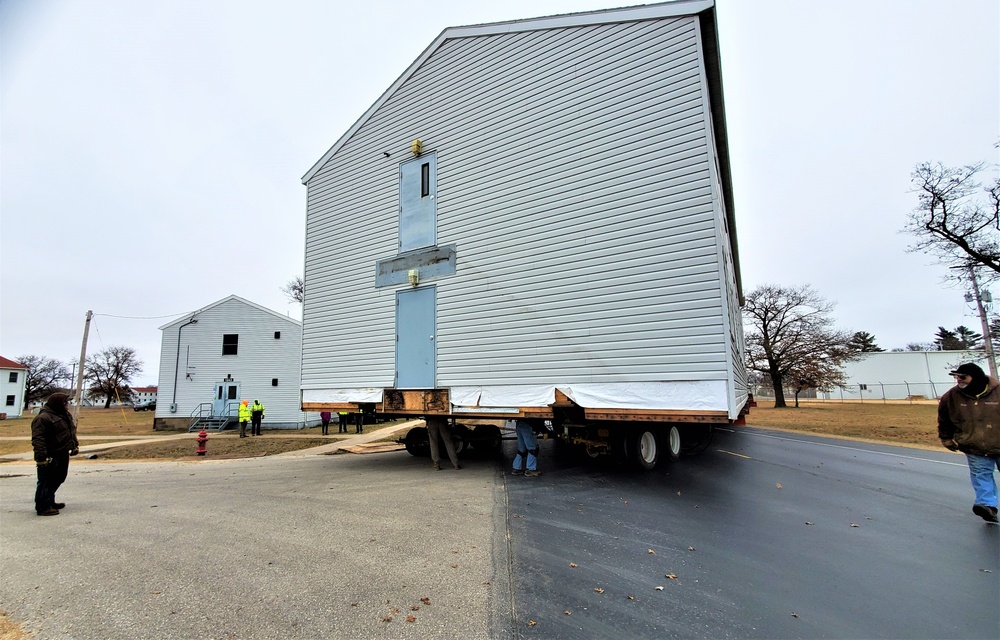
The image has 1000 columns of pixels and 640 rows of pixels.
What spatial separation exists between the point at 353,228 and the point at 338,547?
25.7 feet

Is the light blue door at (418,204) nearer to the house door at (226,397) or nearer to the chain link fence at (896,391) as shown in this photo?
the house door at (226,397)

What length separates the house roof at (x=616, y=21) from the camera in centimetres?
727

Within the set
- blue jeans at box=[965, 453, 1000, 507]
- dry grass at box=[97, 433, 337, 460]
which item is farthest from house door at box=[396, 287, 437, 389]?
blue jeans at box=[965, 453, 1000, 507]

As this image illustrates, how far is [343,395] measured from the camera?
32.9 ft

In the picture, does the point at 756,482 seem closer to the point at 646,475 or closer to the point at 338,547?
the point at 646,475

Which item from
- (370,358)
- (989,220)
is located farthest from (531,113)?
(989,220)

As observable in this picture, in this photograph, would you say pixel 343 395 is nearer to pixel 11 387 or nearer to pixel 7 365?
pixel 7 365

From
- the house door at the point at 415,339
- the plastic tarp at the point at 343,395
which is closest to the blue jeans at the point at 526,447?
the house door at the point at 415,339

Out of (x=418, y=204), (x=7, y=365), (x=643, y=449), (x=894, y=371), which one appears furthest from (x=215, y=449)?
(x=894, y=371)

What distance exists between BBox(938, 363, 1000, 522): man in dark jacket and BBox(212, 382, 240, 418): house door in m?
28.7

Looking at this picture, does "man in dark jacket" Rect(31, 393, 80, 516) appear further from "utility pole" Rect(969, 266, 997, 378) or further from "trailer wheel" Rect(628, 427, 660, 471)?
"utility pole" Rect(969, 266, 997, 378)

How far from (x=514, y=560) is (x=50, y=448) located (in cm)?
634

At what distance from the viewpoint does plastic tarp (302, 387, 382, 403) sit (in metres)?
9.61

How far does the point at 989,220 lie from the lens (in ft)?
63.7
